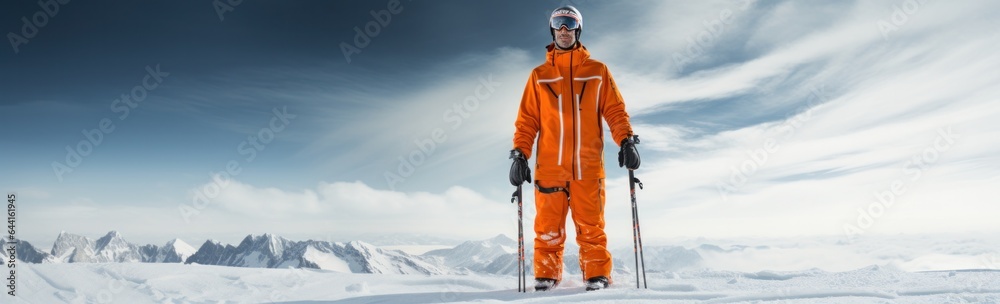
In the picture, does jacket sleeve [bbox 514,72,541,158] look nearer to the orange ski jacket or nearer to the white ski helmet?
the orange ski jacket

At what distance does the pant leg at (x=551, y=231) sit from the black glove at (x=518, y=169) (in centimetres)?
21

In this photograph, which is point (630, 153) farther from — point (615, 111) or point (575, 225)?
point (575, 225)

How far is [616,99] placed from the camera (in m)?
6.64

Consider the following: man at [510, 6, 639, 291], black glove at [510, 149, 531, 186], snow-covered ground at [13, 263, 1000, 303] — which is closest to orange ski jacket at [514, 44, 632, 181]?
man at [510, 6, 639, 291]

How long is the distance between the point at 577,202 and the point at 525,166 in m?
0.73

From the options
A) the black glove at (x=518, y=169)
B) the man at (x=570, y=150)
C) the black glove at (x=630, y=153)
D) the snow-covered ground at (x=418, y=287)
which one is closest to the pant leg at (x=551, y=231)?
the man at (x=570, y=150)

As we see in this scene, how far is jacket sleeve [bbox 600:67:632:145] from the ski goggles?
638 mm

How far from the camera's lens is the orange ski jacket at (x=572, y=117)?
647cm

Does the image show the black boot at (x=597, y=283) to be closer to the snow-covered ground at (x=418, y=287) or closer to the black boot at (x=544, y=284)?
the snow-covered ground at (x=418, y=287)

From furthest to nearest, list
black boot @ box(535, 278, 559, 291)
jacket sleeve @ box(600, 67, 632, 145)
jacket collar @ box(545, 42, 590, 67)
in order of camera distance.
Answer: jacket collar @ box(545, 42, 590, 67)
jacket sleeve @ box(600, 67, 632, 145)
black boot @ box(535, 278, 559, 291)

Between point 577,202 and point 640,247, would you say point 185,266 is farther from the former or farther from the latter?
point 640,247

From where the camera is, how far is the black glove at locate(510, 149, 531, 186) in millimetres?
6574

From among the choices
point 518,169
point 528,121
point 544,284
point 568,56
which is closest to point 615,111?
point 568,56

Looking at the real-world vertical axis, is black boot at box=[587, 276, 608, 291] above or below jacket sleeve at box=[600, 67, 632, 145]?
below
